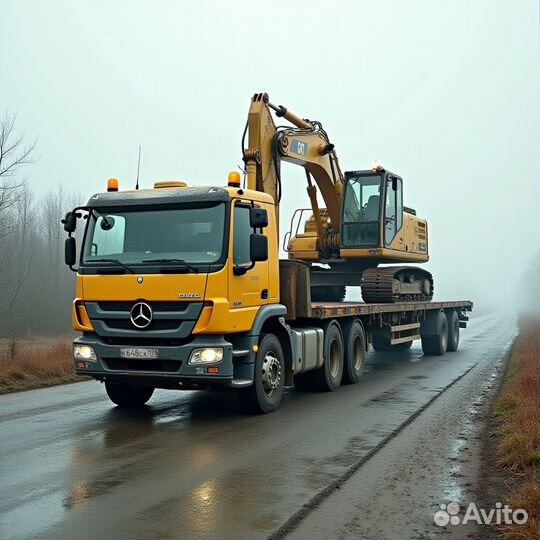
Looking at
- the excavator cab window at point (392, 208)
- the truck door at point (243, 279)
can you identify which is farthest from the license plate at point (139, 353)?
the excavator cab window at point (392, 208)

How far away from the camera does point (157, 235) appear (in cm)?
888

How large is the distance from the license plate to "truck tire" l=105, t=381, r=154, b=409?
1255 millimetres

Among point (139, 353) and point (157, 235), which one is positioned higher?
point (157, 235)

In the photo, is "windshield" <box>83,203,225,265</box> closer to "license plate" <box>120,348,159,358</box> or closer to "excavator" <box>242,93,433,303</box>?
"license plate" <box>120,348,159,358</box>

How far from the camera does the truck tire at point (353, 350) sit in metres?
12.5

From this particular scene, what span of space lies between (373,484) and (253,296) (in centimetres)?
367

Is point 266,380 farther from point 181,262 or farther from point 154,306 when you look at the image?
point 181,262

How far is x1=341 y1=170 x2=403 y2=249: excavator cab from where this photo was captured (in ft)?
52.1

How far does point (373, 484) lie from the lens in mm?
6035

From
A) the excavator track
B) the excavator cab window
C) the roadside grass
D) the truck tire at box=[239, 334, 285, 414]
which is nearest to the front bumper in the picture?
the truck tire at box=[239, 334, 285, 414]

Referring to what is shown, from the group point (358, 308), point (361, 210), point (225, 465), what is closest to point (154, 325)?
point (225, 465)

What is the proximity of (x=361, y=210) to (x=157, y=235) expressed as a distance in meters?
8.08

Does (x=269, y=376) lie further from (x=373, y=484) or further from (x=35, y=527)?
(x=35, y=527)

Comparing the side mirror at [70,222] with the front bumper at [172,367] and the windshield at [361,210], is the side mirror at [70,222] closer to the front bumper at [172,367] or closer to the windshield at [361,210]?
the front bumper at [172,367]
